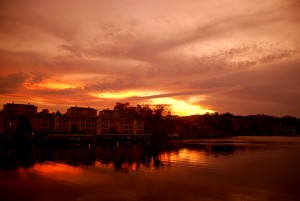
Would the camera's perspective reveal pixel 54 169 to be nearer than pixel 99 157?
Yes

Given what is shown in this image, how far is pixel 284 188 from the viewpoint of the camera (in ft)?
91.1

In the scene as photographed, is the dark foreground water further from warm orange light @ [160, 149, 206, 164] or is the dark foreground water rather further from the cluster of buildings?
the cluster of buildings

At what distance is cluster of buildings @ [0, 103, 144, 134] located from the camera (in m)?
100

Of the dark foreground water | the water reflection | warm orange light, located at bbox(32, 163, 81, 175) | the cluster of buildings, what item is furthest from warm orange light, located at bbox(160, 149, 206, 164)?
the cluster of buildings

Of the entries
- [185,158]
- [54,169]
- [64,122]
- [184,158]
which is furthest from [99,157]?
[64,122]

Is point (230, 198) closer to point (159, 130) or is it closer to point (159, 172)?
point (159, 172)

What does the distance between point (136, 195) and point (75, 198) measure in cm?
511

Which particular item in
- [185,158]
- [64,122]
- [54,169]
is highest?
[64,122]

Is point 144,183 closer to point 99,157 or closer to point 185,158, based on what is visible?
point 99,157

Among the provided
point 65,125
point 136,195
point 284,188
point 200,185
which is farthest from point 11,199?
point 65,125

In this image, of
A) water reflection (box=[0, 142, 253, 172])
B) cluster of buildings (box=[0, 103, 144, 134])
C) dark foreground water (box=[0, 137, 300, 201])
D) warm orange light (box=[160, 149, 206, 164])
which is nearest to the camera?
dark foreground water (box=[0, 137, 300, 201])

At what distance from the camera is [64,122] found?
117000 mm

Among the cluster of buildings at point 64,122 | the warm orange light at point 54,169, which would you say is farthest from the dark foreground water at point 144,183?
the cluster of buildings at point 64,122

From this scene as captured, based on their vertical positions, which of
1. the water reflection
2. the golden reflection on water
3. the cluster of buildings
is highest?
the cluster of buildings
